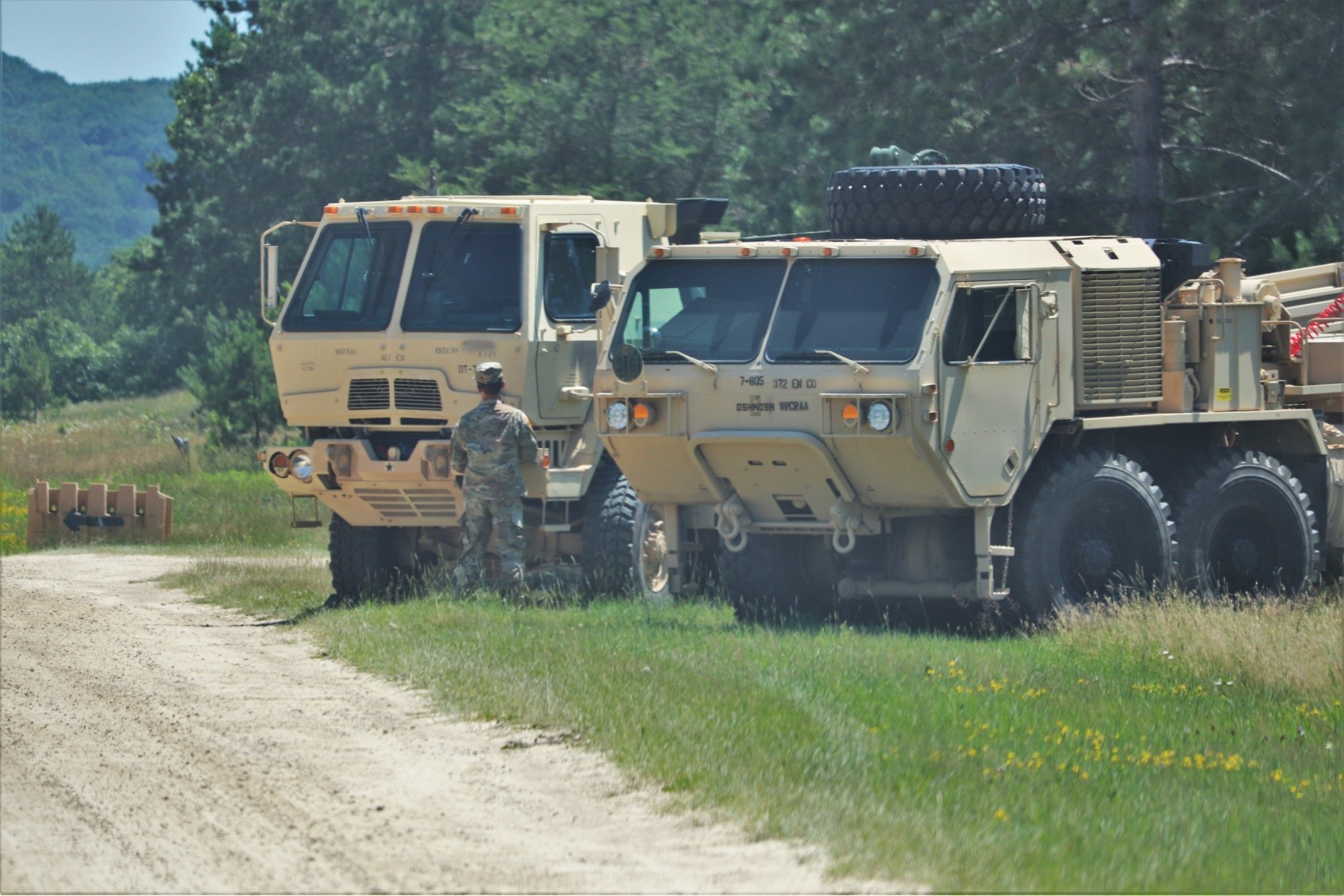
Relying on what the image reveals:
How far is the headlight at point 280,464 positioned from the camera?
1338 centimetres

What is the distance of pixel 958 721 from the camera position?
330 inches

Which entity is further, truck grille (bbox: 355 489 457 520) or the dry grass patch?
truck grille (bbox: 355 489 457 520)

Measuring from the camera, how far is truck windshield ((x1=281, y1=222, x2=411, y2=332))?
13.4m

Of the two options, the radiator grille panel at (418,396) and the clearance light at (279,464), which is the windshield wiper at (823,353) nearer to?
the radiator grille panel at (418,396)

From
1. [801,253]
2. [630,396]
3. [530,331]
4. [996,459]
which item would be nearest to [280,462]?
[530,331]

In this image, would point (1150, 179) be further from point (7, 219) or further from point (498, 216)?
point (7, 219)

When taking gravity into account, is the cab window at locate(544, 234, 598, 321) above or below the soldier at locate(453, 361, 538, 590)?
above

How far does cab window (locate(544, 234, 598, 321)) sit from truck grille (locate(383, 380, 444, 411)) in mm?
1023

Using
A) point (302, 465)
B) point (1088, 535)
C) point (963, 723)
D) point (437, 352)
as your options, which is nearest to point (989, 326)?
point (1088, 535)

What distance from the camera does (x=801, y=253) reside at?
1131cm

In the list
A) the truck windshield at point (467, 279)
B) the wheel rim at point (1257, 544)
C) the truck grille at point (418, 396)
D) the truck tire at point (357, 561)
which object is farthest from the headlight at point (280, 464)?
the wheel rim at point (1257, 544)

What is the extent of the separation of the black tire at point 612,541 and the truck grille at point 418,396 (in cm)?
140

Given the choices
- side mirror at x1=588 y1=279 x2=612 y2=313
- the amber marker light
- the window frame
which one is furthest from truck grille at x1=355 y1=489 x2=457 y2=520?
the amber marker light

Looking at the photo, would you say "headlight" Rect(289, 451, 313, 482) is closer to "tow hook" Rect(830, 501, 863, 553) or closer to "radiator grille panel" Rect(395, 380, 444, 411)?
"radiator grille panel" Rect(395, 380, 444, 411)
